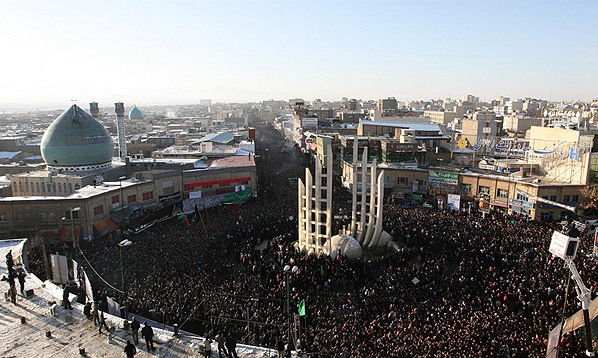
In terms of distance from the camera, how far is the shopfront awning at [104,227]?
29250 millimetres

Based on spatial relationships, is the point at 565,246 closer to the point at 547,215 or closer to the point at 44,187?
the point at 547,215

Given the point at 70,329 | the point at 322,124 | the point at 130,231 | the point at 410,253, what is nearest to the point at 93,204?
the point at 130,231

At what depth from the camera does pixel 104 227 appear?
97.9 ft

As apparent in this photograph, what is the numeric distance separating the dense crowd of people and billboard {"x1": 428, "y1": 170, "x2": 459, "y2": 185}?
8772mm

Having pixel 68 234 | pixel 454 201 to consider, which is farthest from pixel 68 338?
pixel 454 201

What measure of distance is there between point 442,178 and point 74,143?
31559 mm

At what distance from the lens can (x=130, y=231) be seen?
97.0 feet

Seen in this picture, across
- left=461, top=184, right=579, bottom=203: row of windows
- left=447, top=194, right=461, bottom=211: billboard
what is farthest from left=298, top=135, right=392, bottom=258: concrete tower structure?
left=461, top=184, right=579, bottom=203: row of windows

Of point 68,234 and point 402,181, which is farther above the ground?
point 402,181

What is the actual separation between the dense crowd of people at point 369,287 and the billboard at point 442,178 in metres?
8.77

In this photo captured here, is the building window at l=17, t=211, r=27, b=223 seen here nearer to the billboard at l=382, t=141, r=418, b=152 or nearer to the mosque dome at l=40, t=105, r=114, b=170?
the mosque dome at l=40, t=105, r=114, b=170

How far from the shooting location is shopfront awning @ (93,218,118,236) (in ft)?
96.0

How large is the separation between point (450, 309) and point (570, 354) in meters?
4.79

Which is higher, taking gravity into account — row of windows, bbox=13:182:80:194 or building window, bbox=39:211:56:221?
row of windows, bbox=13:182:80:194
